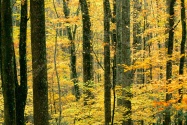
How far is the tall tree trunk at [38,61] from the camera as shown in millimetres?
6570

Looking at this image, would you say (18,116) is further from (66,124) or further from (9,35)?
(66,124)

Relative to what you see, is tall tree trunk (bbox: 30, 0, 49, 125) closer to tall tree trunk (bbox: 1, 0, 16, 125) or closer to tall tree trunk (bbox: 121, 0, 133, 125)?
tall tree trunk (bbox: 1, 0, 16, 125)

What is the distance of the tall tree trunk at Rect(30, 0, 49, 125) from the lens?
6.57 m

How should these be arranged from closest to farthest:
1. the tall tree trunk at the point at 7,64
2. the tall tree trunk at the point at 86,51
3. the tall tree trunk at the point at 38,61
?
1. the tall tree trunk at the point at 7,64
2. the tall tree trunk at the point at 38,61
3. the tall tree trunk at the point at 86,51

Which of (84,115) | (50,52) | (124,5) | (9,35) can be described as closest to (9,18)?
(9,35)

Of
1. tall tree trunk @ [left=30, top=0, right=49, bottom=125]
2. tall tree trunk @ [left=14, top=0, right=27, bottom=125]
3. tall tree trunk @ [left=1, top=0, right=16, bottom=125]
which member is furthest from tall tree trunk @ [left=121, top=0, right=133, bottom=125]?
tall tree trunk @ [left=1, top=0, right=16, bottom=125]

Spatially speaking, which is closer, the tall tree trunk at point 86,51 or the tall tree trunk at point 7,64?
the tall tree trunk at point 7,64

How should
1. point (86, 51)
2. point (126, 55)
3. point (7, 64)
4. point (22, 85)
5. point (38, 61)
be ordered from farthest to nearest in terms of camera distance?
1. point (86, 51)
2. point (126, 55)
3. point (22, 85)
4. point (38, 61)
5. point (7, 64)

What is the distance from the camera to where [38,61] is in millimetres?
6629

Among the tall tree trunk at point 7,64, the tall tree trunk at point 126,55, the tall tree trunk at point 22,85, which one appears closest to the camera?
the tall tree trunk at point 7,64

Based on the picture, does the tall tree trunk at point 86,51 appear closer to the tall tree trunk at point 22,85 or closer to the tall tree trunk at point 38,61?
the tall tree trunk at point 22,85

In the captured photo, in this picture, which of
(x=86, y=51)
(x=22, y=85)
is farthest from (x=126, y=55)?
(x=22, y=85)

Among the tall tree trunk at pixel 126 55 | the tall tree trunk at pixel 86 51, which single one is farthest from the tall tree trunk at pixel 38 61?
the tall tree trunk at pixel 86 51

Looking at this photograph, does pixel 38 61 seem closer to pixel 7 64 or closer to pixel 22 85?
pixel 7 64
